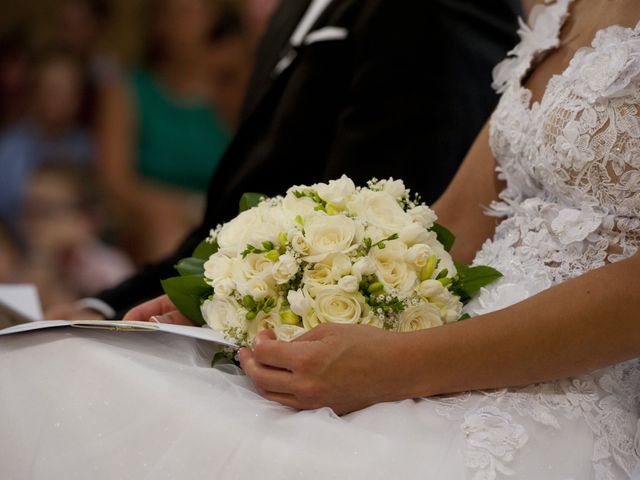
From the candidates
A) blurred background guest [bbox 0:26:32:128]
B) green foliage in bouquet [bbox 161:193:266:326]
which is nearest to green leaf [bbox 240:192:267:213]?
green foliage in bouquet [bbox 161:193:266:326]

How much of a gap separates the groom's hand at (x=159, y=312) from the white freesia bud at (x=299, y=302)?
0.28 m

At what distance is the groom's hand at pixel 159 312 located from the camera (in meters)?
1.63

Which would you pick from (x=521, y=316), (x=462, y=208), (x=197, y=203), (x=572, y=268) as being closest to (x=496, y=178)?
(x=462, y=208)

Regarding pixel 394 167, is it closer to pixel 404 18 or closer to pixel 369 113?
pixel 369 113

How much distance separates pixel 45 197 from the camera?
5102mm

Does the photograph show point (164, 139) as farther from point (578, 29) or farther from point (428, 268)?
point (428, 268)

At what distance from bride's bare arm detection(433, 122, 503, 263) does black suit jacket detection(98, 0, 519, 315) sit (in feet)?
0.94

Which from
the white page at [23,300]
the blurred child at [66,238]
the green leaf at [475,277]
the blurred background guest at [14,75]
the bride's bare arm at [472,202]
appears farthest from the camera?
the blurred background guest at [14,75]

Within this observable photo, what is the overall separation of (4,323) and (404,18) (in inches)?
39.8

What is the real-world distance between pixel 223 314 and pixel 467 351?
34cm

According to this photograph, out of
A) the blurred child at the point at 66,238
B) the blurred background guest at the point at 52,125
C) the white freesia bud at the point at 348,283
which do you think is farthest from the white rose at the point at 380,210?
the blurred background guest at the point at 52,125

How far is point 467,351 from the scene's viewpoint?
1368 mm

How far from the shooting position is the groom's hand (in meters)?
1.63

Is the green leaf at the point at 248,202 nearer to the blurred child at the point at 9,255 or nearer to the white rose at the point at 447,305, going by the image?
the white rose at the point at 447,305
